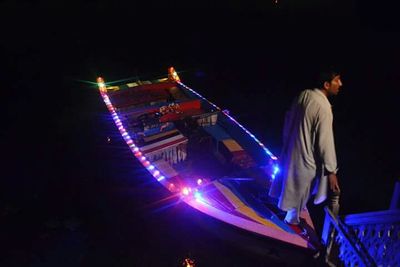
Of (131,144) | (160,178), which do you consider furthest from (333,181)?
(131,144)

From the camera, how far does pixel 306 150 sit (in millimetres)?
3334

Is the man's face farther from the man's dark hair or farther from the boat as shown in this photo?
the boat

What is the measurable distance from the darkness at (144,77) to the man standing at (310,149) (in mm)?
272

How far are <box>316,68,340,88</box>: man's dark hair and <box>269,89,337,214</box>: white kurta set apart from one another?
0.31 feet

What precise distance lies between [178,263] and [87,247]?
1622mm

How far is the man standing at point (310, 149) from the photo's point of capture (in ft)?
10.4

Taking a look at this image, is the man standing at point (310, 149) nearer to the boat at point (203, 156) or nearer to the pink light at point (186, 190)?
the boat at point (203, 156)

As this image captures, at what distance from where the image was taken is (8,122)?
9469 millimetres

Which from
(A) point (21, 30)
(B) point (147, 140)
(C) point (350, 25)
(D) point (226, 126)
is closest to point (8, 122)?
(B) point (147, 140)

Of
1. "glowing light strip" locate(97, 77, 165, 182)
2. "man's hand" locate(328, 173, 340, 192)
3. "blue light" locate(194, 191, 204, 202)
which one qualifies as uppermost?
"man's hand" locate(328, 173, 340, 192)

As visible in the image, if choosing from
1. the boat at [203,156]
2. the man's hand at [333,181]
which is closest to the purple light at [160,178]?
the boat at [203,156]

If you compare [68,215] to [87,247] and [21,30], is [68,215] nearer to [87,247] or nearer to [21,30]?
[87,247]

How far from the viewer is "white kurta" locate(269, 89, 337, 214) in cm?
317

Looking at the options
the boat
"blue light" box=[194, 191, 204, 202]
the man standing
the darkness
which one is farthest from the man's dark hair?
"blue light" box=[194, 191, 204, 202]
